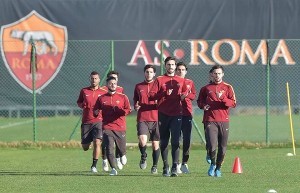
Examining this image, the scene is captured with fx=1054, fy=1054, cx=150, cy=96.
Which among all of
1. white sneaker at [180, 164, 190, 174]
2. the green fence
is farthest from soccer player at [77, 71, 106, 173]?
the green fence

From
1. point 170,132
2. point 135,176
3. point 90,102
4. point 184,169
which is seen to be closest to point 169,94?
point 170,132

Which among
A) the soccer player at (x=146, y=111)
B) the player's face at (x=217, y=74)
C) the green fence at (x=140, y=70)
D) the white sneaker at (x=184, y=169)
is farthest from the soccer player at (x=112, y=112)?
the green fence at (x=140, y=70)

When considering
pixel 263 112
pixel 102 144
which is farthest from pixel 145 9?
pixel 102 144

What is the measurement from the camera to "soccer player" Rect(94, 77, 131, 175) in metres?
19.0

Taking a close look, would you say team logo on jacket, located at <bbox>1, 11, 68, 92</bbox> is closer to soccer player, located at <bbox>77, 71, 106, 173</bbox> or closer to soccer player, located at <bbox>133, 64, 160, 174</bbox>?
soccer player, located at <bbox>77, 71, 106, 173</bbox>

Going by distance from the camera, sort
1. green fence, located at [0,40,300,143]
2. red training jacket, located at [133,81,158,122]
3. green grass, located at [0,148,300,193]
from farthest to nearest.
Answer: green fence, located at [0,40,300,143] < red training jacket, located at [133,81,158,122] < green grass, located at [0,148,300,193]

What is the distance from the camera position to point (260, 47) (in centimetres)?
3052

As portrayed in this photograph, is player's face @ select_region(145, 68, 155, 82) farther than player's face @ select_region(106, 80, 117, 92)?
Yes

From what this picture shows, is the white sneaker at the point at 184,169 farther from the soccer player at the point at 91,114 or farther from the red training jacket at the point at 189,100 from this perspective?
the soccer player at the point at 91,114

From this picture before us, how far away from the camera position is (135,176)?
723 inches

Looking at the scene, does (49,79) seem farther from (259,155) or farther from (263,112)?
(259,155)

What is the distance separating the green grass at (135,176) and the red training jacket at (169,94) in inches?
46.5

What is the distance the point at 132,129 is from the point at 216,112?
49.2ft

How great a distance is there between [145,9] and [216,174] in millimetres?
14342
